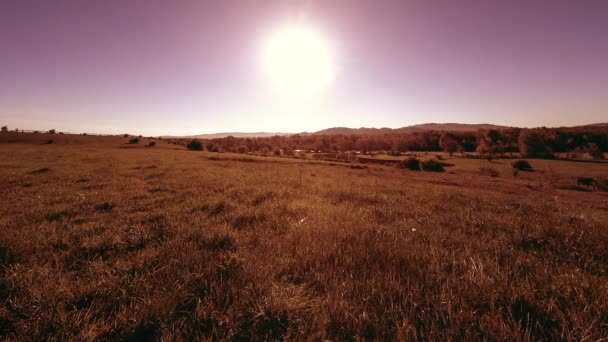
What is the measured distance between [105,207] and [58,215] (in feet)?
3.82

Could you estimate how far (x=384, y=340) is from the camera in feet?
7.18

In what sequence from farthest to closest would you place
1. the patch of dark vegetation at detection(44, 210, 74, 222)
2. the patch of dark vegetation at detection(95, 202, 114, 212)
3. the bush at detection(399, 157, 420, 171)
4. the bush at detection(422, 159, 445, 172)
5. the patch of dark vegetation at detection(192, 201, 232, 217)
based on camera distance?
the bush at detection(399, 157, 420, 171)
the bush at detection(422, 159, 445, 172)
the patch of dark vegetation at detection(95, 202, 114, 212)
the patch of dark vegetation at detection(192, 201, 232, 217)
the patch of dark vegetation at detection(44, 210, 74, 222)

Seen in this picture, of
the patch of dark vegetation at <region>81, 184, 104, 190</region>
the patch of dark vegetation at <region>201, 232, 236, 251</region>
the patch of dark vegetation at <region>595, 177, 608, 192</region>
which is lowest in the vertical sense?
the patch of dark vegetation at <region>595, 177, 608, 192</region>

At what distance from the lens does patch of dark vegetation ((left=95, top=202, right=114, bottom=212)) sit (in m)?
7.46

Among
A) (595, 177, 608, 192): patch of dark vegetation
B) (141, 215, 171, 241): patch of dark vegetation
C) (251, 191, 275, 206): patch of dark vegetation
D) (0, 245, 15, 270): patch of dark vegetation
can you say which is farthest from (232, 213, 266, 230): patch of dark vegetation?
(595, 177, 608, 192): patch of dark vegetation

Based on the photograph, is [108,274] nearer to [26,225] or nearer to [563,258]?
[26,225]

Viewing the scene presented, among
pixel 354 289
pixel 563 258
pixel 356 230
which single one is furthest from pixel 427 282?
pixel 563 258

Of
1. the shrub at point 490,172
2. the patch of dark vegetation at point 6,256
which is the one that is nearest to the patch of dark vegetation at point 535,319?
the patch of dark vegetation at point 6,256

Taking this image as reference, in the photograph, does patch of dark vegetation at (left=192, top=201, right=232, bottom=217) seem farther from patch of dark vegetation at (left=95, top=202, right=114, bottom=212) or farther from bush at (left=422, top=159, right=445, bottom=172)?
bush at (left=422, top=159, right=445, bottom=172)

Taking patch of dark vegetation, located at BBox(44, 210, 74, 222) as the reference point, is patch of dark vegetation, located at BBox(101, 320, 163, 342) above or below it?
above

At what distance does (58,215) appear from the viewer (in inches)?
259

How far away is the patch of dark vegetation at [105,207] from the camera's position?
746 centimetres

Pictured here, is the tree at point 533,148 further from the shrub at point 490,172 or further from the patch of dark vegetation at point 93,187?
the patch of dark vegetation at point 93,187

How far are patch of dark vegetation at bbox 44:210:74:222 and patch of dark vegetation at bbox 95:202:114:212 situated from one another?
726 millimetres
